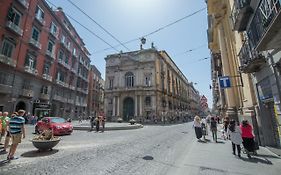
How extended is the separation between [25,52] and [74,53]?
16120 mm

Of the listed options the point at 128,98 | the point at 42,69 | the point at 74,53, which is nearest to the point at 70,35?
the point at 74,53

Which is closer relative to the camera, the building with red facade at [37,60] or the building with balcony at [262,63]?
the building with balcony at [262,63]

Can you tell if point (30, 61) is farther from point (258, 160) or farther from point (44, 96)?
point (258, 160)

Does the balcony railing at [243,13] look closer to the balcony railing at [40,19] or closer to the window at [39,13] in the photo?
the balcony railing at [40,19]

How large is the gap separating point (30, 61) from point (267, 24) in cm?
2836

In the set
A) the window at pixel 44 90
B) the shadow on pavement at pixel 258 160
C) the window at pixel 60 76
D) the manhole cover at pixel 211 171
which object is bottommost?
the manhole cover at pixel 211 171

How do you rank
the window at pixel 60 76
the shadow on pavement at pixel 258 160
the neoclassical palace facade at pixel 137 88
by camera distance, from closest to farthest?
the shadow on pavement at pixel 258 160 < the window at pixel 60 76 < the neoclassical palace facade at pixel 137 88

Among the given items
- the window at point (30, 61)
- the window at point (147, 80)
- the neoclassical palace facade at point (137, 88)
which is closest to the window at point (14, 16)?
the window at point (30, 61)

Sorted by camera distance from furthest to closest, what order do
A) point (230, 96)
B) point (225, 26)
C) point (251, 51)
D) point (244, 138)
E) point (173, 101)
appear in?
1. point (173, 101)
2. point (225, 26)
3. point (230, 96)
4. point (251, 51)
5. point (244, 138)

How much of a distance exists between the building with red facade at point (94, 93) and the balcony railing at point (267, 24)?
4714 cm

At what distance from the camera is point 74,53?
38469 mm

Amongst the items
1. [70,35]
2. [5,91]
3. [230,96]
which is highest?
[70,35]

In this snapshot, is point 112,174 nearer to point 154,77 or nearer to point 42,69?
point 42,69

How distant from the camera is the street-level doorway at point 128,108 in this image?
1540 inches
